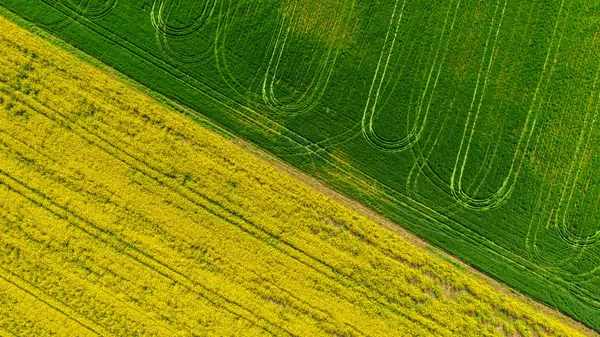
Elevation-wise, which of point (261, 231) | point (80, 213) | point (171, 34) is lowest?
point (80, 213)

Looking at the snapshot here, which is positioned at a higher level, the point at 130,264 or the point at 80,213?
the point at 80,213

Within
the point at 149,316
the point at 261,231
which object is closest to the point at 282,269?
the point at 261,231

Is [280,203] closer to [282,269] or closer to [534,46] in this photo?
[282,269]

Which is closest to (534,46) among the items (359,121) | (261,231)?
(359,121)

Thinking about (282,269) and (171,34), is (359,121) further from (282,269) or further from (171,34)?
(171,34)

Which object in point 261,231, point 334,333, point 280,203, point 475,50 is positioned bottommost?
point 334,333

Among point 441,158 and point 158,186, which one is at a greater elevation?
point 441,158
